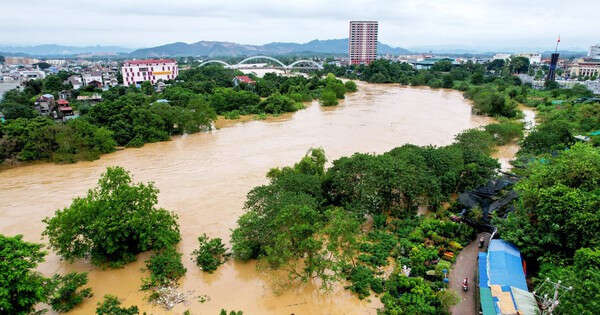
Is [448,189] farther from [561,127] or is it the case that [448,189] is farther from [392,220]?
[561,127]

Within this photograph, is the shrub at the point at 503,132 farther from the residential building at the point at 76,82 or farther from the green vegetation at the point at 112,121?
the residential building at the point at 76,82

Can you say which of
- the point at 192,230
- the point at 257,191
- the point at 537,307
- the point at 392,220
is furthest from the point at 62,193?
the point at 537,307

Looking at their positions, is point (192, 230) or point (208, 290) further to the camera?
point (192, 230)

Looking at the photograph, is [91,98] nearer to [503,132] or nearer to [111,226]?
[111,226]

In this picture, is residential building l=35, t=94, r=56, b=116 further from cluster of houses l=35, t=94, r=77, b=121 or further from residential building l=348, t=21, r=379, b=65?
residential building l=348, t=21, r=379, b=65

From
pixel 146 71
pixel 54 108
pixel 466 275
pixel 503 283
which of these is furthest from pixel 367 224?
pixel 146 71

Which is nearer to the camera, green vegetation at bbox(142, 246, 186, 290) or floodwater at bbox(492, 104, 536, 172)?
green vegetation at bbox(142, 246, 186, 290)

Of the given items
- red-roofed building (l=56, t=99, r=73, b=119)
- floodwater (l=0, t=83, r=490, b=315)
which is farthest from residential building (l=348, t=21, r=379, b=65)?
red-roofed building (l=56, t=99, r=73, b=119)
